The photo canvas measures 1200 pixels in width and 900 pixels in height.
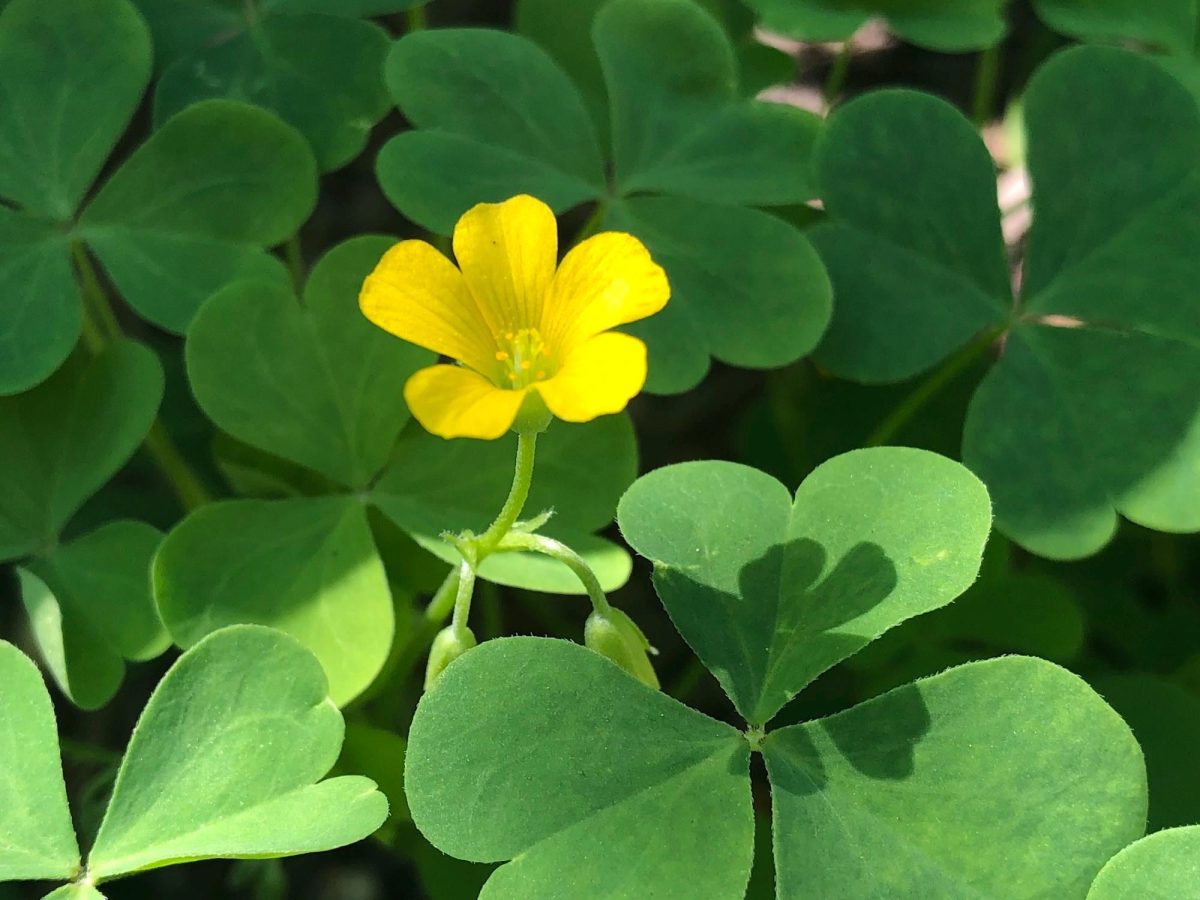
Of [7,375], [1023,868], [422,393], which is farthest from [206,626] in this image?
[1023,868]

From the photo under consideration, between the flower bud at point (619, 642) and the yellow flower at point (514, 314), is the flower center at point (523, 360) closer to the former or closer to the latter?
the yellow flower at point (514, 314)

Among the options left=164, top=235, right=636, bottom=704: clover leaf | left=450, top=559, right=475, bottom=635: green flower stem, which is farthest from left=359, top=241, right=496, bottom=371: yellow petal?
left=164, top=235, right=636, bottom=704: clover leaf

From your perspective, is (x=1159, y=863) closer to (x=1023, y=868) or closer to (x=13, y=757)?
(x=1023, y=868)

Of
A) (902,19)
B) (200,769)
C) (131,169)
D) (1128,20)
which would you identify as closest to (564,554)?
(200,769)

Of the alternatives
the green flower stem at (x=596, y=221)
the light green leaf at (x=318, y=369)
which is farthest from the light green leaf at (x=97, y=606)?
the green flower stem at (x=596, y=221)

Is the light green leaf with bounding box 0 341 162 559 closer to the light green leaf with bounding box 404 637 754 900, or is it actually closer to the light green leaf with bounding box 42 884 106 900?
the light green leaf with bounding box 42 884 106 900

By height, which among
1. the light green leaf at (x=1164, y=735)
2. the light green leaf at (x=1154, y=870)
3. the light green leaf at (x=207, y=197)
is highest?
the light green leaf at (x=207, y=197)
